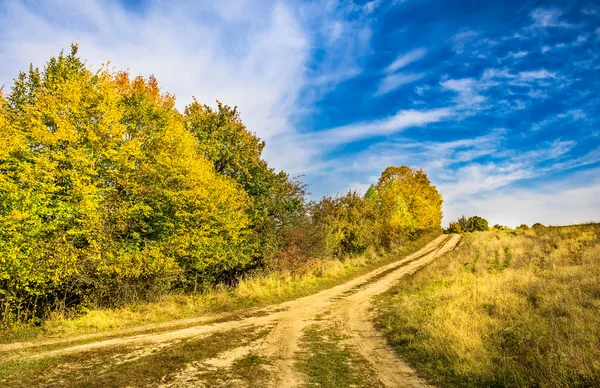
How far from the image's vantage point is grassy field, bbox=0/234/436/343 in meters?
12.7

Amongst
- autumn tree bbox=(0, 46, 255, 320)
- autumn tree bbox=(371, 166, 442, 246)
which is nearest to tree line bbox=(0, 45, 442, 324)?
autumn tree bbox=(0, 46, 255, 320)

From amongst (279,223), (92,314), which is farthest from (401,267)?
(92,314)

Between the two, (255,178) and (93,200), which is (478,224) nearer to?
(255,178)

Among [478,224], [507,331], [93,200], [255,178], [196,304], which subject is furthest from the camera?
[478,224]

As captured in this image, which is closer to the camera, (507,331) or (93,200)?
(507,331)

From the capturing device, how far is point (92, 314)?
14.5 m

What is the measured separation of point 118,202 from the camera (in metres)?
17.3

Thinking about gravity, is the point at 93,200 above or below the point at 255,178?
below

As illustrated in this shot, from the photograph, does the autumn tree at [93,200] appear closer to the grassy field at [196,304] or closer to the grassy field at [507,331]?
the grassy field at [196,304]

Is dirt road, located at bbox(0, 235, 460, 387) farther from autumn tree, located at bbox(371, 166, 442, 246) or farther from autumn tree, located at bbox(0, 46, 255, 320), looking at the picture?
Result: autumn tree, located at bbox(371, 166, 442, 246)

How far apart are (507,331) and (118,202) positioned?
17.3 metres

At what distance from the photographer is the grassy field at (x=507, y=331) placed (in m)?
6.66

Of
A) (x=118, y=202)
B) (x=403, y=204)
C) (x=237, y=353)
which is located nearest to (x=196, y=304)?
(x=118, y=202)

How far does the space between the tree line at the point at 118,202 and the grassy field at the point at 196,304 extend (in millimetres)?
1486
